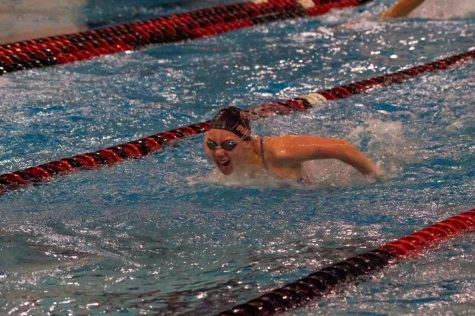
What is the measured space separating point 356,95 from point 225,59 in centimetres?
108

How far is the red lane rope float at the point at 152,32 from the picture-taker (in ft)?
20.9

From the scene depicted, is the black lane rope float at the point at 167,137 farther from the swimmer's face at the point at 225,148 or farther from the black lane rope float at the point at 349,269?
the black lane rope float at the point at 349,269

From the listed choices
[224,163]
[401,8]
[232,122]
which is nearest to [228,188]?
[224,163]

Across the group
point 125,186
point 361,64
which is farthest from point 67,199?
point 361,64

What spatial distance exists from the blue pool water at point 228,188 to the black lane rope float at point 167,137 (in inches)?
2.7

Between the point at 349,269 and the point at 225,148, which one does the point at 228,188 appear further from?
the point at 349,269

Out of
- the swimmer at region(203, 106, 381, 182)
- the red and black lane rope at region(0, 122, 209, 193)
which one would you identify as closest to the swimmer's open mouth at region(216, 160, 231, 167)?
the swimmer at region(203, 106, 381, 182)

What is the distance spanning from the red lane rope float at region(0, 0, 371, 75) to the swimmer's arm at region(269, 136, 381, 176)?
2.38 m

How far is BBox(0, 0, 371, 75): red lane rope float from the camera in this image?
6.36 m

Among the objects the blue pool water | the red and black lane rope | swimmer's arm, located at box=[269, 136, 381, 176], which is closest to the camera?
the blue pool water

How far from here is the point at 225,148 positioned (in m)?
4.30

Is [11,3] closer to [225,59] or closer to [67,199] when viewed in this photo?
[225,59]

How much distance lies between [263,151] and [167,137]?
776 millimetres

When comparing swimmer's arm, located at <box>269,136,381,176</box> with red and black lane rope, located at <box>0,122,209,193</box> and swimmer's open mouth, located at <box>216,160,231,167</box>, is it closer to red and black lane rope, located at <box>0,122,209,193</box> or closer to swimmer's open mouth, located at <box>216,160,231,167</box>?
swimmer's open mouth, located at <box>216,160,231,167</box>
